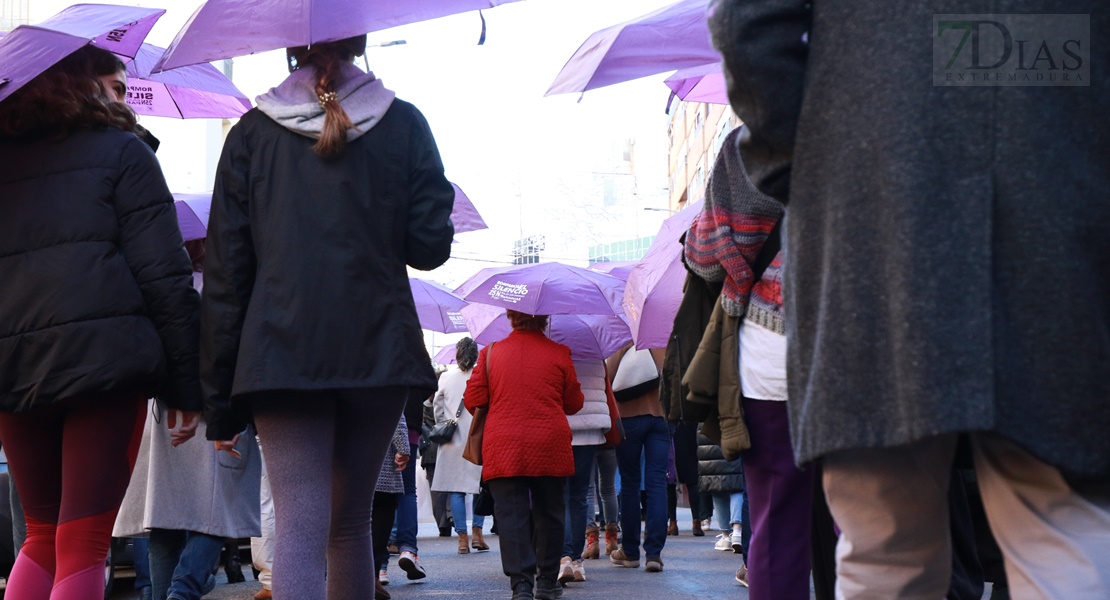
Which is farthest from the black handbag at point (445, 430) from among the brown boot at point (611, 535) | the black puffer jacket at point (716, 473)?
the black puffer jacket at point (716, 473)

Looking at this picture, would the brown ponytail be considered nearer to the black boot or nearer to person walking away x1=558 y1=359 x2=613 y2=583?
person walking away x1=558 y1=359 x2=613 y2=583

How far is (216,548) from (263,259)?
3.79 meters

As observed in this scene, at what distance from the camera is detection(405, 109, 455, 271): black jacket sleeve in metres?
4.19

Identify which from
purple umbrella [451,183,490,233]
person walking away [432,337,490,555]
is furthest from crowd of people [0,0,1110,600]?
person walking away [432,337,490,555]

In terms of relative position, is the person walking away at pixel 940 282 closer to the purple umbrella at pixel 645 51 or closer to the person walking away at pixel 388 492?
the purple umbrella at pixel 645 51

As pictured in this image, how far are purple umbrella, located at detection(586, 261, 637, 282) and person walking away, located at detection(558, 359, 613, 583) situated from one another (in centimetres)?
136

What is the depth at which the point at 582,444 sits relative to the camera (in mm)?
10375

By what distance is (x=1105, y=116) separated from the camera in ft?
7.54

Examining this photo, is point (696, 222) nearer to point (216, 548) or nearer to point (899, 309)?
point (899, 309)

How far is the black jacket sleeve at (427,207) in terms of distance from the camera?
4.19 meters

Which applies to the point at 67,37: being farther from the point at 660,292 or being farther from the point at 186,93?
the point at 660,292

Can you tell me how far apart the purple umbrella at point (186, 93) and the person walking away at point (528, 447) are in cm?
246

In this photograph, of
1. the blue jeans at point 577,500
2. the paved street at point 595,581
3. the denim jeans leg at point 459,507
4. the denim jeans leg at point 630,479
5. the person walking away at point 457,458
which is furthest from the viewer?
the denim jeans leg at point 459,507

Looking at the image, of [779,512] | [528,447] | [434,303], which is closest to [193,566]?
[528,447]
